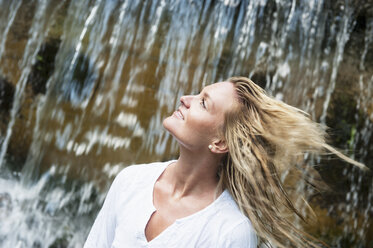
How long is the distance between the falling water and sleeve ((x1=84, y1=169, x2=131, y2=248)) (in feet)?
12.0

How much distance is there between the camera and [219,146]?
208 centimetres

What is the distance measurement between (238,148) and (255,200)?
248 millimetres

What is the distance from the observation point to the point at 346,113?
582 cm

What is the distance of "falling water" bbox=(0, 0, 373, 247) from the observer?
5.80m

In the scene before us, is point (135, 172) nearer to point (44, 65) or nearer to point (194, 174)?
point (194, 174)

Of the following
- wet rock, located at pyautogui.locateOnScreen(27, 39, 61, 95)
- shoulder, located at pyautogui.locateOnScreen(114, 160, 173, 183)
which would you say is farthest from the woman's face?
wet rock, located at pyautogui.locateOnScreen(27, 39, 61, 95)

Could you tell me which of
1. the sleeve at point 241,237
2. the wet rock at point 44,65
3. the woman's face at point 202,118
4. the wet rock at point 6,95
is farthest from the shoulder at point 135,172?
the wet rock at point 6,95

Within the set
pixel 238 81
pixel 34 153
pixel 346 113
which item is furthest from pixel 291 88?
pixel 238 81

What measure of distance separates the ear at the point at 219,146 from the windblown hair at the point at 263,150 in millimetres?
32

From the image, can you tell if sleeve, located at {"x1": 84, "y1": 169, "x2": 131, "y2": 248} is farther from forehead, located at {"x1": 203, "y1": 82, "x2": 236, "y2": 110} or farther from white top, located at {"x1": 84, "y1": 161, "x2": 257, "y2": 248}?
forehead, located at {"x1": 203, "y1": 82, "x2": 236, "y2": 110}

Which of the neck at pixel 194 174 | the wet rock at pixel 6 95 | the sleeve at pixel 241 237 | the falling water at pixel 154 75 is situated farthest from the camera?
the wet rock at pixel 6 95

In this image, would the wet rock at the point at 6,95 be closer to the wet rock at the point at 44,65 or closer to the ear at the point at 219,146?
the wet rock at the point at 44,65

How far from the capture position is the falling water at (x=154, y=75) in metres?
5.80

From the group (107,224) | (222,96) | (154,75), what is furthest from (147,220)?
(154,75)
